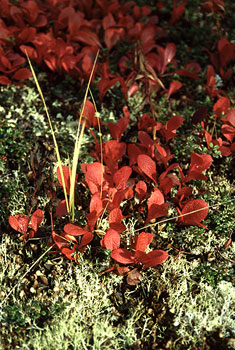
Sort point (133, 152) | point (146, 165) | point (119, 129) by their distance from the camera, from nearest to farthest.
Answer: point (146, 165) → point (133, 152) → point (119, 129)

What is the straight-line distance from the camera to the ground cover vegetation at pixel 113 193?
1919mm

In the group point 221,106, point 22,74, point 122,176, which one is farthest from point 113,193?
point 22,74

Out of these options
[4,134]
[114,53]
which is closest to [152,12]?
[114,53]

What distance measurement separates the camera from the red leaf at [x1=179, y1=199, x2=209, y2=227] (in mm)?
2092

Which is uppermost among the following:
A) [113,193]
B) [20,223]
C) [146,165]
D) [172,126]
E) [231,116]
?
[231,116]

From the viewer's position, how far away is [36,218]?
6.93 feet

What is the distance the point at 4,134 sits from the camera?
256 centimetres

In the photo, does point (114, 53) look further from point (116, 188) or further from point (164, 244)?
point (164, 244)

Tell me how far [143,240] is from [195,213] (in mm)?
364

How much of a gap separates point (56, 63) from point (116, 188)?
1.31 m

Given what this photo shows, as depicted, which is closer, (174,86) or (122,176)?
(122,176)

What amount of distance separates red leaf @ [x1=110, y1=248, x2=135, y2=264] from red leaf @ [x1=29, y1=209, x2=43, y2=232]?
0.47 meters

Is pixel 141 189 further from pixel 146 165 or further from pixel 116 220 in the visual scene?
pixel 116 220

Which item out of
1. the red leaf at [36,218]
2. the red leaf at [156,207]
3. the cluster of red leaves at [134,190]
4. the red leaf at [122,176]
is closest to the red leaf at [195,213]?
the cluster of red leaves at [134,190]
